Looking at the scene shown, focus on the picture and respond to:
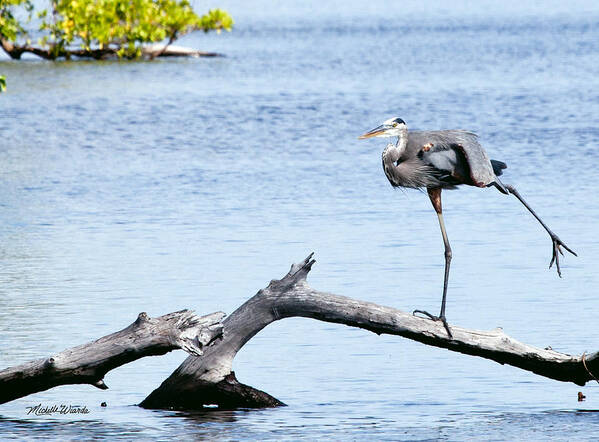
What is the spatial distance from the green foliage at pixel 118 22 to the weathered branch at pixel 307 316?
123ft

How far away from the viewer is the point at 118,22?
49625mm

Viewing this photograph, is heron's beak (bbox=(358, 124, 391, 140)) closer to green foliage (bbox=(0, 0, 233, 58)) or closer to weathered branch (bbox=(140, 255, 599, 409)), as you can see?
weathered branch (bbox=(140, 255, 599, 409))

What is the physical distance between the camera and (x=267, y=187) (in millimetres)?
20922

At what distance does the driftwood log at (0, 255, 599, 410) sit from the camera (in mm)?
8727

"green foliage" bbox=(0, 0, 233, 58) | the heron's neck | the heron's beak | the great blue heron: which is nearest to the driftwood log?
the great blue heron

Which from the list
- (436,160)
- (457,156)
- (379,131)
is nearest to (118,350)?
(379,131)

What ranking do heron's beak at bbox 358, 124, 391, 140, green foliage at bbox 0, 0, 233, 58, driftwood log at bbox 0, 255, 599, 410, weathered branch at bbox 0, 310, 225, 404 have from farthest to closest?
green foliage at bbox 0, 0, 233, 58
heron's beak at bbox 358, 124, 391, 140
driftwood log at bbox 0, 255, 599, 410
weathered branch at bbox 0, 310, 225, 404

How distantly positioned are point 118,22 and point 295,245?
1391 inches

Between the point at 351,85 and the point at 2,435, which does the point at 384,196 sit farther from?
the point at 351,85

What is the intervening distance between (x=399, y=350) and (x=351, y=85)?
3400 centimetres

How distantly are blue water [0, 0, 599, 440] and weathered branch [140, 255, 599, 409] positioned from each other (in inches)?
7.6

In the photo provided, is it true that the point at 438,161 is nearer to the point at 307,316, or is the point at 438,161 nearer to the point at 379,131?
the point at 379,131

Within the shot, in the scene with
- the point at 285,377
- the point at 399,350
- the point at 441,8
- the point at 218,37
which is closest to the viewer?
the point at 285,377

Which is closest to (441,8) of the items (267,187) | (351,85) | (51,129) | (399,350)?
(351,85)
